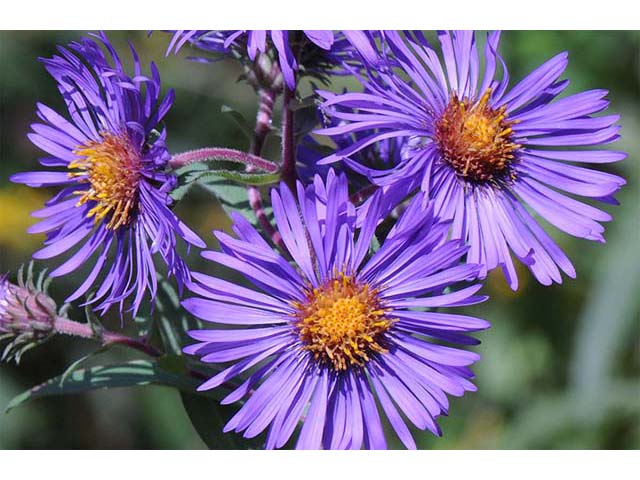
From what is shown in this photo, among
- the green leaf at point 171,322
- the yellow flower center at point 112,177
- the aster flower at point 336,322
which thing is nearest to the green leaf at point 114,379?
the green leaf at point 171,322

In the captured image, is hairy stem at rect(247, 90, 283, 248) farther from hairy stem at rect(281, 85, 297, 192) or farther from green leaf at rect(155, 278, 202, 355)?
green leaf at rect(155, 278, 202, 355)

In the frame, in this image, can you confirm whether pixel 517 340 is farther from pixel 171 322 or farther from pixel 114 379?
pixel 114 379

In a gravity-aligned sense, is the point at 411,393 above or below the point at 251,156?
below

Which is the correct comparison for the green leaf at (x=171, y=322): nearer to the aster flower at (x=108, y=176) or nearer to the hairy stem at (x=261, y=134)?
the aster flower at (x=108, y=176)

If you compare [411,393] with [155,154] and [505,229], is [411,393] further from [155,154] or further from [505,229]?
[155,154]

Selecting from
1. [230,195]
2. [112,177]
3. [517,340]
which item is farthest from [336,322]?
[517,340]

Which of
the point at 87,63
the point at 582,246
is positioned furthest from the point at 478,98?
the point at 582,246
